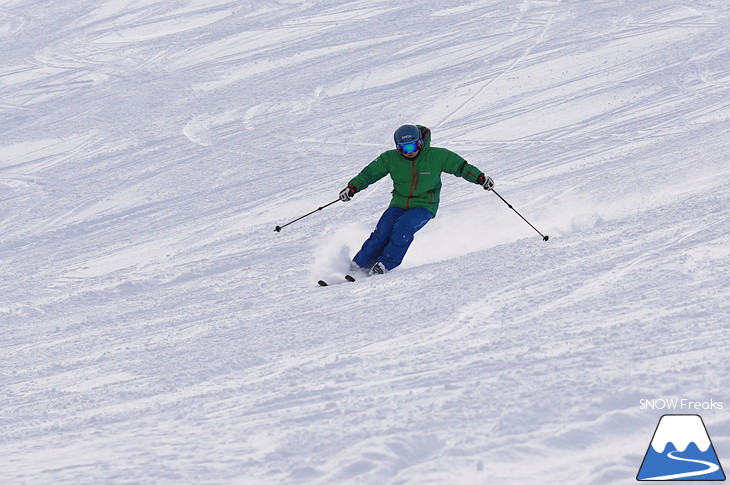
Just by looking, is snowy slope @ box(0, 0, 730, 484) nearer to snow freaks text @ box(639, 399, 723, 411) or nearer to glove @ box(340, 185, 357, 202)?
snow freaks text @ box(639, 399, 723, 411)

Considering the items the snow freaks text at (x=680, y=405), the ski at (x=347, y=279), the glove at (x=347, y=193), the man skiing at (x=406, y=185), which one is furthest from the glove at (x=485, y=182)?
the snow freaks text at (x=680, y=405)

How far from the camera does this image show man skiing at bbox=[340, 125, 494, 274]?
698 cm

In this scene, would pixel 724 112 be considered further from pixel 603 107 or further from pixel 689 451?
pixel 689 451

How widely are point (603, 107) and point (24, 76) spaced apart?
1028cm

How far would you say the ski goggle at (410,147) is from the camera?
22.7ft

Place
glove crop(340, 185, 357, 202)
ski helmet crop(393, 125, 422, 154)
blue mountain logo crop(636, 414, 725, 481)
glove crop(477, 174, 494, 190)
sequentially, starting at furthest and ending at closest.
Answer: glove crop(340, 185, 357, 202) < glove crop(477, 174, 494, 190) < ski helmet crop(393, 125, 422, 154) < blue mountain logo crop(636, 414, 725, 481)

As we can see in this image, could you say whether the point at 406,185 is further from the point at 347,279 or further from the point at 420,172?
the point at 347,279

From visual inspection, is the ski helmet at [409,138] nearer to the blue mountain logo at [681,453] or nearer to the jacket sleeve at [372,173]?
the jacket sleeve at [372,173]

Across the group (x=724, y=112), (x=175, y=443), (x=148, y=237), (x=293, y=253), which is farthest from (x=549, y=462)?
(x=724, y=112)

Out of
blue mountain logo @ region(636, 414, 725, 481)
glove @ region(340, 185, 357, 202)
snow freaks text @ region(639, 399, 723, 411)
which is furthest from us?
glove @ region(340, 185, 357, 202)

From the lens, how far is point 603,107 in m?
11.4

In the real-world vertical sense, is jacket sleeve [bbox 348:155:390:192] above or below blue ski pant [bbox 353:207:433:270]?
above

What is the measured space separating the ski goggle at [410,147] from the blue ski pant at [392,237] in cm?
51

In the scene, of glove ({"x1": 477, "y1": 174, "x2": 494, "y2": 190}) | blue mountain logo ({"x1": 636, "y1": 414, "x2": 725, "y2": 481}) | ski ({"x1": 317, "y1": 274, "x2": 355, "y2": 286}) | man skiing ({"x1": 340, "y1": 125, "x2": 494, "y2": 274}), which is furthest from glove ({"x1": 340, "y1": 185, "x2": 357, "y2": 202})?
blue mountain logo ({"x1": 636, "y1": 414, "x2": 725, "y2": 481})
